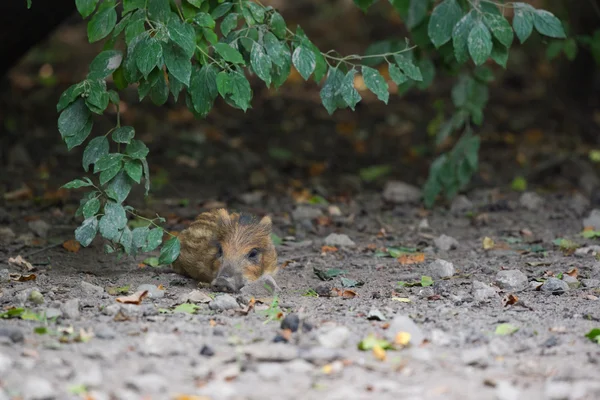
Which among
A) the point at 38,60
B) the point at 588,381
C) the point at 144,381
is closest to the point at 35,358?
the point at 144,381

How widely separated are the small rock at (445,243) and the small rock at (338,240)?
2.17ft

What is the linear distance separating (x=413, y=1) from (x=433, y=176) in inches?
71.3

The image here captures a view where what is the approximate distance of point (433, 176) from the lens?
7805mm

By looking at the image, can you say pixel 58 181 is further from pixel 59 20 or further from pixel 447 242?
pixel 447 242

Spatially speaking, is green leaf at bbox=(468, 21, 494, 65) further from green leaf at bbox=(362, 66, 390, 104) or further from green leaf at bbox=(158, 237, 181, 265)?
green leaf at bbox=(158, 237, 181, 265)

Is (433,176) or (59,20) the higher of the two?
(59,20)

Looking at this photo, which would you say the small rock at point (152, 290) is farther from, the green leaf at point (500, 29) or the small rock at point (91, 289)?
the green leaf at point (500, 29)

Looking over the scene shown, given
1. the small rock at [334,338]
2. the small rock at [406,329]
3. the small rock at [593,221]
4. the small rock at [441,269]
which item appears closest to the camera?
the small rock at [334,338]

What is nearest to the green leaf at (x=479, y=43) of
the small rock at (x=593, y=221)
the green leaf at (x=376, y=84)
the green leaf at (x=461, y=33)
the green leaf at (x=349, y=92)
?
the green leaf at (x=461, y=33)

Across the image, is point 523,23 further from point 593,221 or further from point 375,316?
point 593,221

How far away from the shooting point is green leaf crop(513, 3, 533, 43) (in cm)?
551

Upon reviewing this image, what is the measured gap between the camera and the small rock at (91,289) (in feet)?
16.8

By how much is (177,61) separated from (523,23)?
2265mm

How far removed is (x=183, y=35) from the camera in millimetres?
4625
